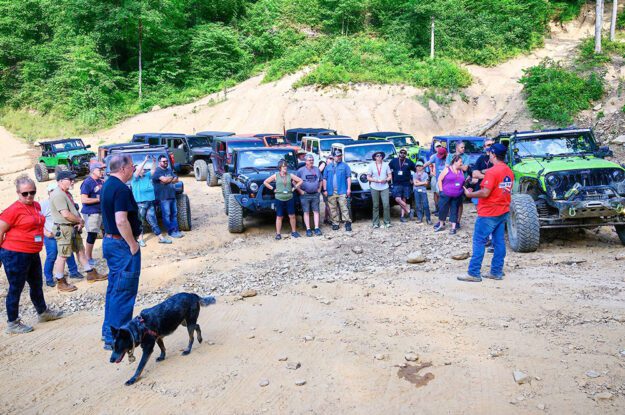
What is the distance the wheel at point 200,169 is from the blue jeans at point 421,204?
8827 mm

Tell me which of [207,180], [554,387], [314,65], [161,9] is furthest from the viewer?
[161,9]

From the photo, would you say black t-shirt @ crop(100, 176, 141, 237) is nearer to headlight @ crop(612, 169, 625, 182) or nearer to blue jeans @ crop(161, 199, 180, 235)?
blue jeans @ crop(161, 199, 180, 235)

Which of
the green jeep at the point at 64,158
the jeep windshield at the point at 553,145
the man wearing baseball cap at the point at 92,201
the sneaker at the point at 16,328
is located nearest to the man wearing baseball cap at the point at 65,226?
the man wearing baseball cap at the point at 92,201

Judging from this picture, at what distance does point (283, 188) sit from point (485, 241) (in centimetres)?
441

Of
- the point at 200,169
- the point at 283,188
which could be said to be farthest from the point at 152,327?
the point at 200,169

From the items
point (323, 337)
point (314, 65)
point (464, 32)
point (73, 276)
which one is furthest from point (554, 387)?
point (464, 32)

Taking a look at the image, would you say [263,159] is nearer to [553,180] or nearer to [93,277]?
[93,277]

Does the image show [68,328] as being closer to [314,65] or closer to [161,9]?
[314,65]

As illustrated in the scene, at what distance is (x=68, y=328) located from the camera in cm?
589

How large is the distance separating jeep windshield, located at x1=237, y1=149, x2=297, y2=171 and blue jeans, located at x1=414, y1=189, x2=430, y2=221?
2907 millimetres

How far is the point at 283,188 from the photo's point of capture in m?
9.82

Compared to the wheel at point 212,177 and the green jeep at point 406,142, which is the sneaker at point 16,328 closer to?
the wheel at point 212,177

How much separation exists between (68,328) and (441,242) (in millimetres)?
6223

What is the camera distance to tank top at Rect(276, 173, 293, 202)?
9.81 m
